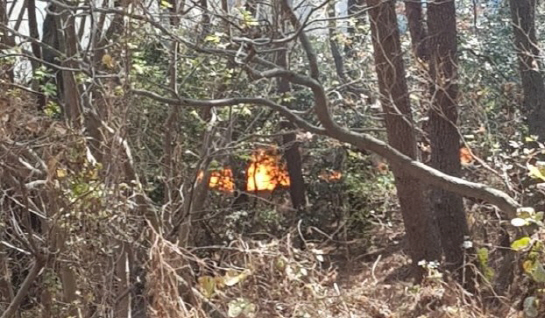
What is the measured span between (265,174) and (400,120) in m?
3.50

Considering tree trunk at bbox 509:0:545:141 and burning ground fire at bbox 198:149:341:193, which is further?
burning ground fire at bbox 198:149:341:193

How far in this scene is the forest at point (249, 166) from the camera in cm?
400

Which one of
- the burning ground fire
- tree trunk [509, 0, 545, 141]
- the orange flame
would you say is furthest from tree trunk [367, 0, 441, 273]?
the orange flame

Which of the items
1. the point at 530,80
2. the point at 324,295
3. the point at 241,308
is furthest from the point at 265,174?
the point at 241,308

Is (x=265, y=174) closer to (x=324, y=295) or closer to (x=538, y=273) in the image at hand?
(x=324, y=295)

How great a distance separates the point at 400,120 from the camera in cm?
588

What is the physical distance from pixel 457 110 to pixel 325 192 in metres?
3.16

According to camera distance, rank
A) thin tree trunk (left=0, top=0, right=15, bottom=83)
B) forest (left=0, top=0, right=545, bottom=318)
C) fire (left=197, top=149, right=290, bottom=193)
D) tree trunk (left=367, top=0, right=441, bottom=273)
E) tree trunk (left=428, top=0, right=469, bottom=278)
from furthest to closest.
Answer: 1. fire (left=197, top=149, right=290, bottom=193)
2. tree trunk (left=428, top=0, right=469, bottom=278)
3. tree trunk (left=367, top=0, right=441, bottom=273)
4. thin tree trunk (left=0, top=0, right=15, bottom=83)
5. forest (left=0, top=0, right=545, bottom=318)

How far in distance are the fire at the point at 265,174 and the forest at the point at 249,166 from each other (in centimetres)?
6

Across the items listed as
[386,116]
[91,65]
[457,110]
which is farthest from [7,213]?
[457,110]

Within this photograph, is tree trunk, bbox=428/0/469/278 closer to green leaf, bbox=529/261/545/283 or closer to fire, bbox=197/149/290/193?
green leaf, bbox=529/261/545/283

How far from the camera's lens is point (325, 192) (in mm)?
9000

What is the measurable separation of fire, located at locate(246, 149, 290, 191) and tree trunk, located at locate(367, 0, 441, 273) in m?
2.68

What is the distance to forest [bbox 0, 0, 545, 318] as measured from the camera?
4.00 m
